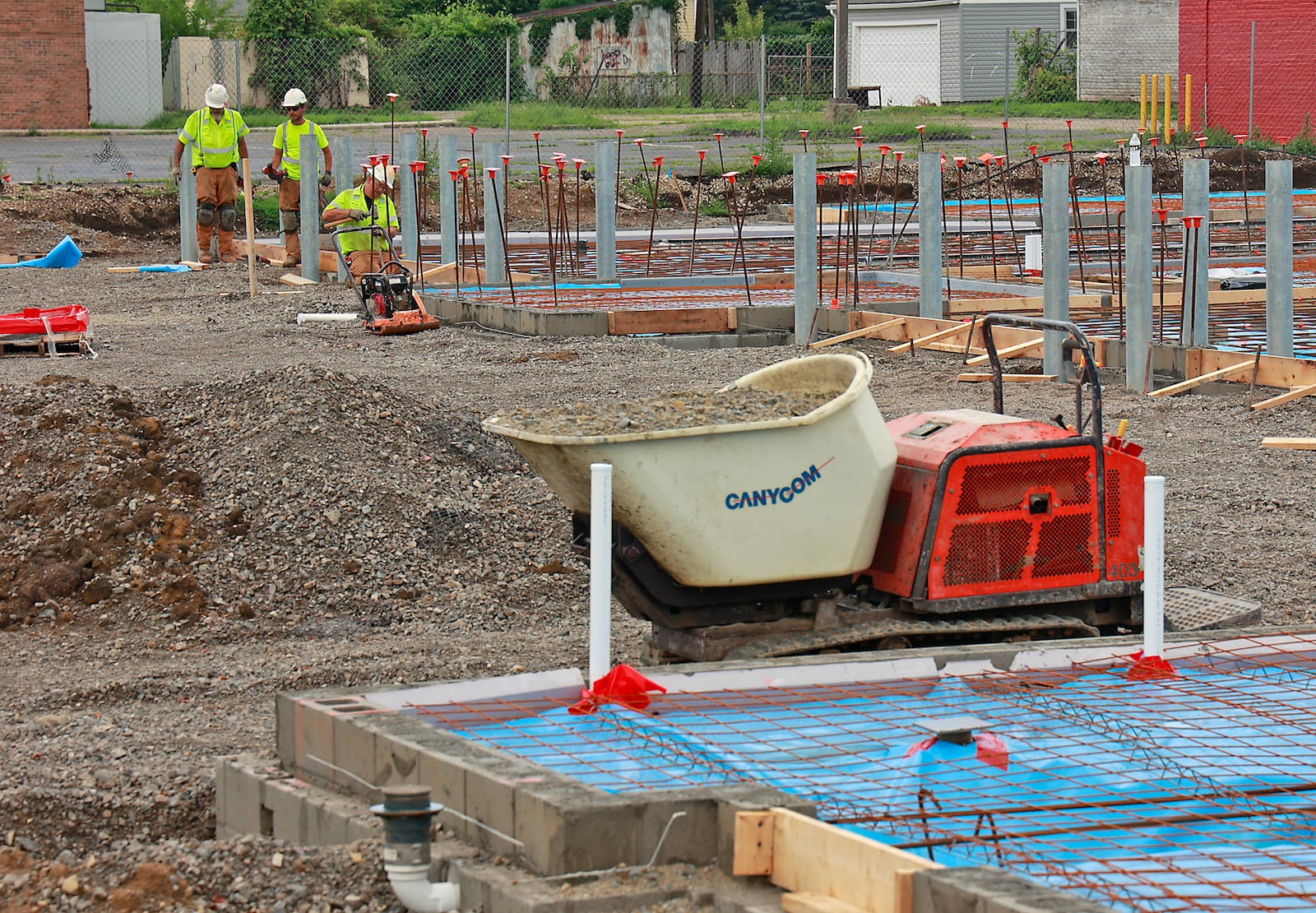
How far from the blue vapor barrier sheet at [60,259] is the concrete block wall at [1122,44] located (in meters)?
26.8

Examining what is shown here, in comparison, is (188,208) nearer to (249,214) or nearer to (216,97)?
(216,97)

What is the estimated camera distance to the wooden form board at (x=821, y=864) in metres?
3.63

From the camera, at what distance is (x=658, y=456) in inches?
208

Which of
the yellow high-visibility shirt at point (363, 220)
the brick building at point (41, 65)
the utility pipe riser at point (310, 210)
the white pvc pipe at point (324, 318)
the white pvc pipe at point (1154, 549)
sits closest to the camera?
the white pvc pipe at point (1154, 549)

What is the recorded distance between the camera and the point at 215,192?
19.1m

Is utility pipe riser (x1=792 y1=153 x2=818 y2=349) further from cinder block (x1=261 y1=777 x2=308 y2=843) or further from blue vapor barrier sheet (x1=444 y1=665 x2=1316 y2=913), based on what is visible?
cinder block (x1=261 y1=777 x2=308 y2=843)

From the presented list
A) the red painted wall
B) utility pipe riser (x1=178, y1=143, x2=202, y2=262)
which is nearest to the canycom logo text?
utility pipe riser (x1=178, y1=143, x2=202, y2=262)

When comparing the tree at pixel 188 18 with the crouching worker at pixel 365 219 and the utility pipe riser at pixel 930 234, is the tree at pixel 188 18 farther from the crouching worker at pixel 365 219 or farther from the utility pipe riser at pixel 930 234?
the utility pipe riser at pixel 930 234

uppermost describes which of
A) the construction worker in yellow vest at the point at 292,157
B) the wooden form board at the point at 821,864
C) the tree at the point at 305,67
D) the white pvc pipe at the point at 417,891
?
the tree at the point at 305,67

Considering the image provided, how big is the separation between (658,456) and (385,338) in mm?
9518

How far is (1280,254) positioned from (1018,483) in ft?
19.8

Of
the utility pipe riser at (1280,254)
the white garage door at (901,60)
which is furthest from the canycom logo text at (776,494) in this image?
the white garage door at (901,60)

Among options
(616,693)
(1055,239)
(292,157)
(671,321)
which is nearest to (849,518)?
(616,693)

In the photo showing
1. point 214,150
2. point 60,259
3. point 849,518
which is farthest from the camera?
point 60,259
